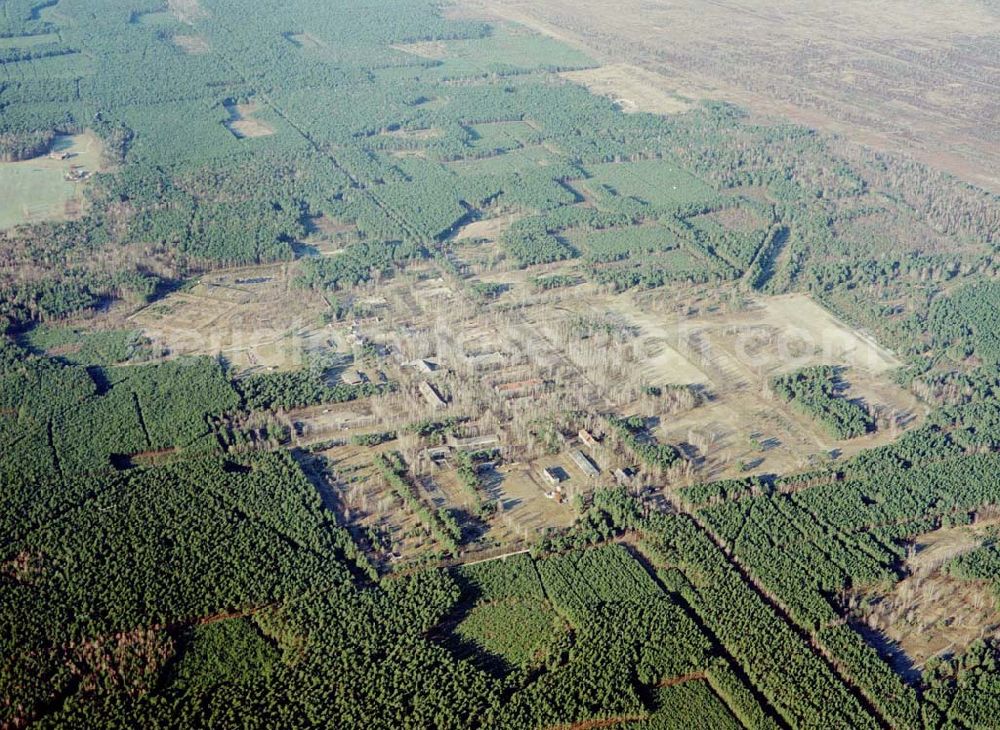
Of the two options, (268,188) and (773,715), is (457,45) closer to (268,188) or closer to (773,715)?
(268,188)

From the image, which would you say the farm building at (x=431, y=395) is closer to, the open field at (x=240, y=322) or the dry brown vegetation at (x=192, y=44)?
the open field at (x=240, y=322)

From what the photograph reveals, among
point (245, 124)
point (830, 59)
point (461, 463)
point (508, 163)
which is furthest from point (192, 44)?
point (461, 463)

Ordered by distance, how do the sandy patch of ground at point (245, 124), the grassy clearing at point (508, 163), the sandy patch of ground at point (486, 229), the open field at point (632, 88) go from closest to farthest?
the sandy patch of ground at point (486, 229) < the grassy clearing at point (508, 163) < the sandy patch of ground at point (245, 124) < the open field at point (632, 88)

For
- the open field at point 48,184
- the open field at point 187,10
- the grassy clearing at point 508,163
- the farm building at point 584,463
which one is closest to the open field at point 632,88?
the grassy clearing at point 508,163

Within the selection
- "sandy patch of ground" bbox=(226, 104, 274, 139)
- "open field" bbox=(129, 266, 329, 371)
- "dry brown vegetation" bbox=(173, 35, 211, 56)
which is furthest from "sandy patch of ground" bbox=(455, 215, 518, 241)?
"dry brown vegetation" bbox=(173, 35, 211, 56)

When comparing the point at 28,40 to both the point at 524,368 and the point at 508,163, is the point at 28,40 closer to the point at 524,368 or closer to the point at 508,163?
the point at 508,163

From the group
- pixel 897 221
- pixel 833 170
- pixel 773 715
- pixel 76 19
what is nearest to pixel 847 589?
pixel 773 715

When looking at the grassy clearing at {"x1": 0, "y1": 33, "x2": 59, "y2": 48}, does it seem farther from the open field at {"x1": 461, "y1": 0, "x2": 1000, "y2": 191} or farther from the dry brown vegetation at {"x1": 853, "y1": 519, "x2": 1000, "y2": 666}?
the dry brown vegetation at {"x1": 853, "y1": 519, "x2": 1000, "y2": 666}
